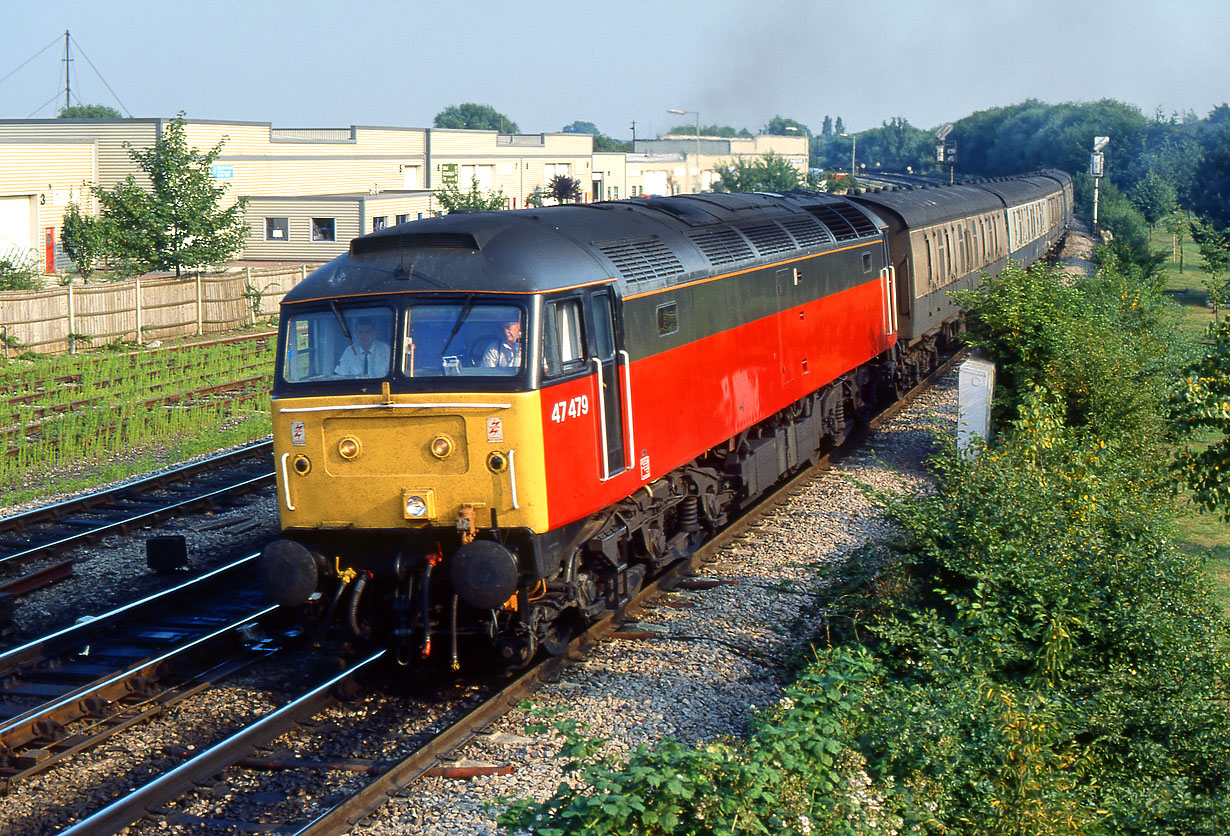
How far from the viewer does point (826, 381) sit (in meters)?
16.4

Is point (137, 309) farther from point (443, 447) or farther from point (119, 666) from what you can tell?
point (443, 447)

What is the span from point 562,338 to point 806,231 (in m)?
7.36

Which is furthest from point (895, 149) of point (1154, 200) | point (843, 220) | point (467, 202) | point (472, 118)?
point (843, 220)

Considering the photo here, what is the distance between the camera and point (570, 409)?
30.0ft

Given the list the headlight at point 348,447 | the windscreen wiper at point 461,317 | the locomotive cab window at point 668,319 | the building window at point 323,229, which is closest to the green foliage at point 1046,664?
the locomotive cab window at point 668,319

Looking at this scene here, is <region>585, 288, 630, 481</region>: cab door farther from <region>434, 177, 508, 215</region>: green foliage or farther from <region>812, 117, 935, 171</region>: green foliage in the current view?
<region>812, 117, 935, 171</region>: green foliage

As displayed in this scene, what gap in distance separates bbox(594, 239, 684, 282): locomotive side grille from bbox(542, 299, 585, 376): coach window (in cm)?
97

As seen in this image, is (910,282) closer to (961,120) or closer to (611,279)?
(611,279)

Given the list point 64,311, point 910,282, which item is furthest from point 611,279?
point 64,311

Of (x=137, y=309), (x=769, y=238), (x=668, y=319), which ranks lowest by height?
(x=668, y=319)

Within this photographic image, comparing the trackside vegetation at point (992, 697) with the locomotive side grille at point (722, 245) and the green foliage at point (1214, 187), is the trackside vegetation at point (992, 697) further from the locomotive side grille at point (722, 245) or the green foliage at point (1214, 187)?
the green foliage at point (1214, 187)

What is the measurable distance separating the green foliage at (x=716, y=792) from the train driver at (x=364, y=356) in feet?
12.5

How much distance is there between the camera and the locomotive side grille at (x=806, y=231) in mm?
15203

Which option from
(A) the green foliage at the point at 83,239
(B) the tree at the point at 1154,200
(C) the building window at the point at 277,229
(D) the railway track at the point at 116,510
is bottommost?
(D) the railway track at the point at 116,510
